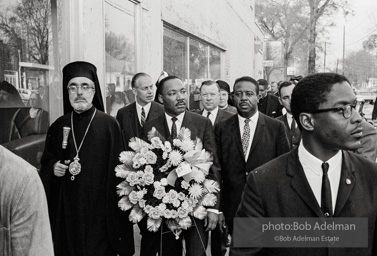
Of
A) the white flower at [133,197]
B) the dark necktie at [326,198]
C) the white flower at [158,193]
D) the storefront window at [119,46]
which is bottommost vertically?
the white flower at [133,197]

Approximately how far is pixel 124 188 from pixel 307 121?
7.29 ft

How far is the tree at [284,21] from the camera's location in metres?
64.9

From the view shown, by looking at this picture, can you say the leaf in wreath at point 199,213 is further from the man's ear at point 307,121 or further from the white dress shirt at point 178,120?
the man's ear at point 307,121

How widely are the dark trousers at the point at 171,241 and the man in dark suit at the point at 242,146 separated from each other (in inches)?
25.1

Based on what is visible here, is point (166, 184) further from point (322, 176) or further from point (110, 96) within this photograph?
point (110, 96)

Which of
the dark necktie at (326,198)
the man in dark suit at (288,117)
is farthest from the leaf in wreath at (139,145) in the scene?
the man in dark suit at (288,117)

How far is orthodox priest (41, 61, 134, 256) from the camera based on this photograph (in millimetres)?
4559

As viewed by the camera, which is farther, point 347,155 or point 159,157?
point 159,157

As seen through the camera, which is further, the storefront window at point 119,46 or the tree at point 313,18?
the tree at point 313,18

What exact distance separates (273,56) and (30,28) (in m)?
56.9

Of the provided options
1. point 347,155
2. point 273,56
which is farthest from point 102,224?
point 273,56

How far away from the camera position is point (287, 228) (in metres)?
2.46

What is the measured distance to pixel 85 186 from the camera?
4562 millimetres

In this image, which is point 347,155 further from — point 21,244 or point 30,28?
point 30,28
